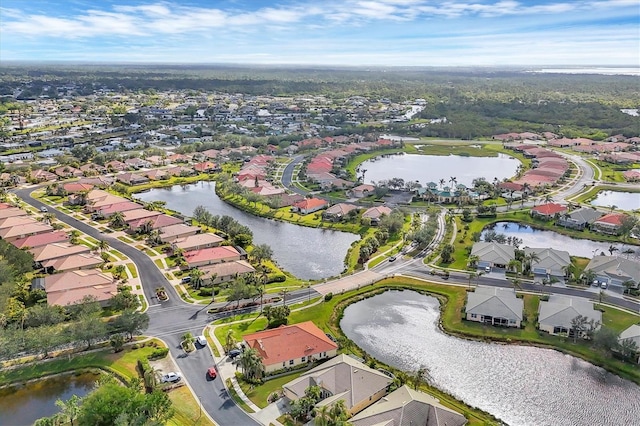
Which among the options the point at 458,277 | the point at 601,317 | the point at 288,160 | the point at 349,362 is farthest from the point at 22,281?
the point at 288,160

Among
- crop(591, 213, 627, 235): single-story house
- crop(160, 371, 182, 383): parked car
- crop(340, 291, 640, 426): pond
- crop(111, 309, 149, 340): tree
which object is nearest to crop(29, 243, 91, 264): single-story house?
crop(111, 309, 149, 340): tree

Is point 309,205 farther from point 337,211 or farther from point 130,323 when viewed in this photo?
point 130,323

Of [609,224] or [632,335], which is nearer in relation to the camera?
[632,335]

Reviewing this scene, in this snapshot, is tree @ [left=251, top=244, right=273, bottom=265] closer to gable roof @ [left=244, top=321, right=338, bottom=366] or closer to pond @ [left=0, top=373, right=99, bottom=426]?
gable roof @ [left=244, top=321, right=338, bottom=366]

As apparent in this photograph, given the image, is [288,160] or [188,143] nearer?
[288,160]

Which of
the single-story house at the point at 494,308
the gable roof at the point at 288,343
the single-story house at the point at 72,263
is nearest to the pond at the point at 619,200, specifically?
the single-story house at the point at 494,308

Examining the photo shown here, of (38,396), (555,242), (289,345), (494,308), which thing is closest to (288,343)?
(289,345)

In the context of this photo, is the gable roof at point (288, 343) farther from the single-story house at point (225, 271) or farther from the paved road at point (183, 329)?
the single-story house at point (225, 271)

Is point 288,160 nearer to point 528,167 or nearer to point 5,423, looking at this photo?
point 528,167
